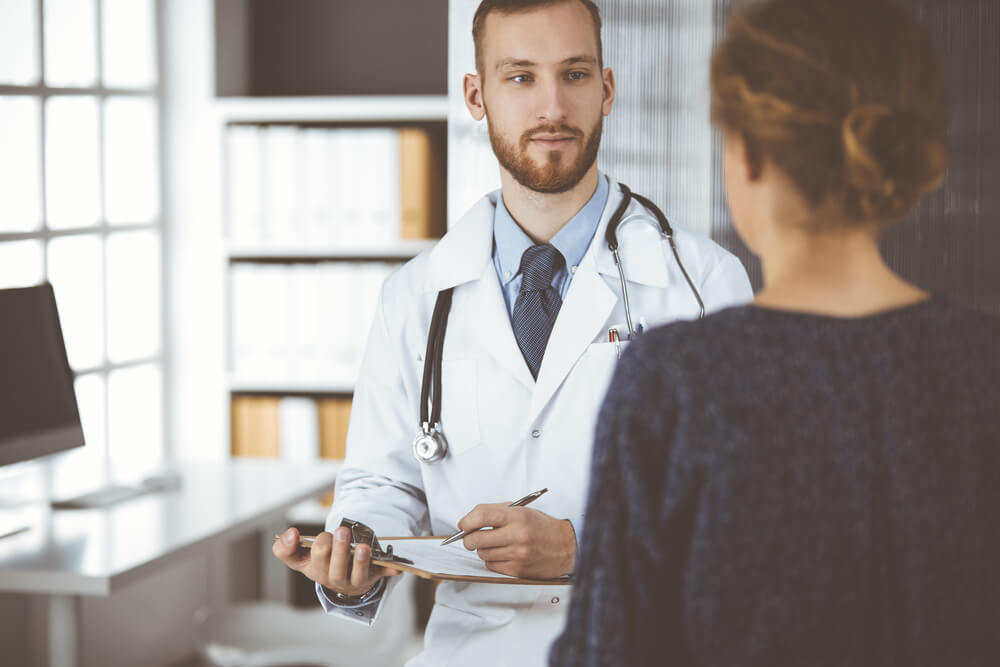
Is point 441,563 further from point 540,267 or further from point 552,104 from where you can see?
point 552,104

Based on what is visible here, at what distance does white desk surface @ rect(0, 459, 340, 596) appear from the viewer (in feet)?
6.54

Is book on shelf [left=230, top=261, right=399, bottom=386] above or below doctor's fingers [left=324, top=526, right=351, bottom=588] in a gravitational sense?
above

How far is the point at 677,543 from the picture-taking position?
0.74 meters

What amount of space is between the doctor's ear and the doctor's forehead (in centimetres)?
6

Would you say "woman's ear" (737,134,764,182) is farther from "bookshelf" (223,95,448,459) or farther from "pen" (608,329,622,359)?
"bookshelf" (223,95,448,459)

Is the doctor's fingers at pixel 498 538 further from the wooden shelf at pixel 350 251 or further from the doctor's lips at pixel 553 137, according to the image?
the wooden shelf at pixel 350 251

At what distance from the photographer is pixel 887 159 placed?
2.35 feet

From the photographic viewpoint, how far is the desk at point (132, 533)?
199 cm

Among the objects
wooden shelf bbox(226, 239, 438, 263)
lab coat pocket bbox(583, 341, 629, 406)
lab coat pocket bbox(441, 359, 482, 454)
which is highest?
wooden shelf bbox(226, 239, 438, 263)

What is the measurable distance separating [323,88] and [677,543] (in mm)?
3257

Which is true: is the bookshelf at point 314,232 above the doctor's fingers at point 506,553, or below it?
above

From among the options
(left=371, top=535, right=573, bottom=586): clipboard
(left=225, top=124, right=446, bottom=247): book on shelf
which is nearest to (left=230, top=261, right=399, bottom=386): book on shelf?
(left=225, top=124, right=446, bottom=247): book on shelf

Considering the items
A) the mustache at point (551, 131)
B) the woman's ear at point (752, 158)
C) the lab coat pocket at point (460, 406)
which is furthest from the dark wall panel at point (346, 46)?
the woman's ear at point (752, 158)

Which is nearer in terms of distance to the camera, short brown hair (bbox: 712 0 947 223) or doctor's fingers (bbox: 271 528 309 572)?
short brown hair (bbox: 712 0 947 223)
